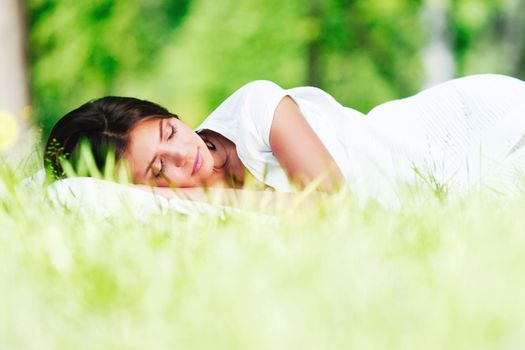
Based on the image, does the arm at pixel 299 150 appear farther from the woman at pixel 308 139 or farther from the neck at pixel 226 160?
the neck at pixel 226 160

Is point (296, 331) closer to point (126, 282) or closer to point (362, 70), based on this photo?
point (126, 282)

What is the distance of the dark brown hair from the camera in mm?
2654

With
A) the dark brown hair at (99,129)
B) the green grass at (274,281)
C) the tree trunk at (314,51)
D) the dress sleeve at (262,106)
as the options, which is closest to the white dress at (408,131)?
the dress sleeve at (262,106)

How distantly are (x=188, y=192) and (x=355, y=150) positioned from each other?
677mm

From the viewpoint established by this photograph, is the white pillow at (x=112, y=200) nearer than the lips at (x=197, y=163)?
Yes

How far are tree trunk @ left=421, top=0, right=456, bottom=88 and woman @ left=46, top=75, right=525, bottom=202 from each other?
21.9ft

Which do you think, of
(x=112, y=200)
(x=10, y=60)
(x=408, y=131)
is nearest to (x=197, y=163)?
(x=112, y=200)

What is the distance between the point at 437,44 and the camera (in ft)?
32.0

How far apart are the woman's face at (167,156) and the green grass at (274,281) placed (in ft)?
1.87

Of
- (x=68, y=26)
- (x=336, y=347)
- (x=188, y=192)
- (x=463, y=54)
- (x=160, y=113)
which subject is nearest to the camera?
(x=336, y=347)

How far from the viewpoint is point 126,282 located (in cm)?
147

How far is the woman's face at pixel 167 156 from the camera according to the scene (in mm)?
2527

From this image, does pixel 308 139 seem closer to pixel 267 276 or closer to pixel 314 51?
pixel 267 276

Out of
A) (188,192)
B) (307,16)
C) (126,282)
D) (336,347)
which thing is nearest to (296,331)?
(336,347)
